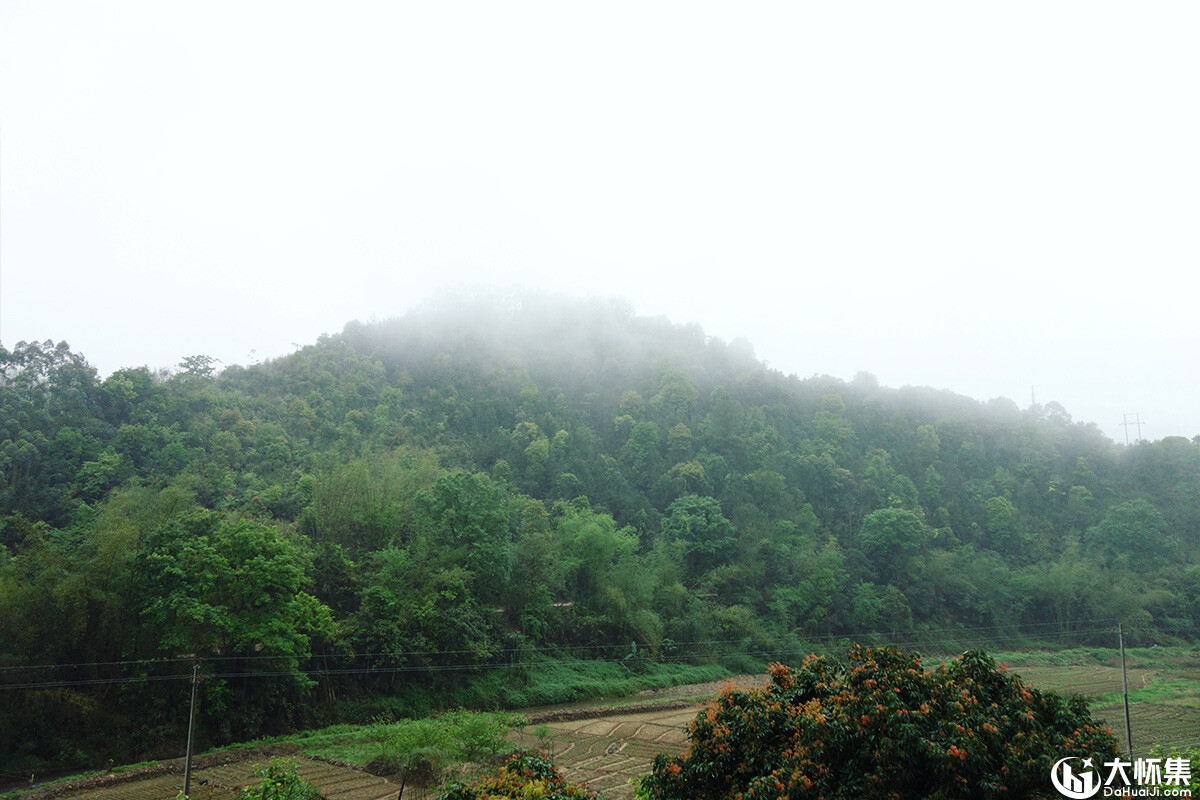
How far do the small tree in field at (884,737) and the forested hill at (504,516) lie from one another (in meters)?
19.6

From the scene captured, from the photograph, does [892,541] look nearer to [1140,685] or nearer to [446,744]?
[1140,685]

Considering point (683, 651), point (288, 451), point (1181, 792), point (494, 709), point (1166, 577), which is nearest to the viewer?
point (1181, 792)

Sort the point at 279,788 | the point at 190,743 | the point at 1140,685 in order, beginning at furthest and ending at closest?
the point at 1140,685, the point at 190,743, the point at 279,788

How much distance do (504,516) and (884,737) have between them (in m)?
28.6

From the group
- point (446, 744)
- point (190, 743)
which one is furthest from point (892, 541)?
point (190, 743)

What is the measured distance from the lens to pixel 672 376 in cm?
7650

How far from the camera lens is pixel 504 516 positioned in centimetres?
3475

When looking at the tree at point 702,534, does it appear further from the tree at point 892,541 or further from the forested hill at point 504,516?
the tree at point 892,541

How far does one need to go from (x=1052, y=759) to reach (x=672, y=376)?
6984 centimetres

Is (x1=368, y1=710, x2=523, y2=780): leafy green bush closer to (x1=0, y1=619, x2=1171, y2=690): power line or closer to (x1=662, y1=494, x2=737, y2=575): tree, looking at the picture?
(x1=0, y1=619, x2=1171, y2=690): power line

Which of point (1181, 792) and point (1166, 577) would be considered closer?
point (1181, 792)

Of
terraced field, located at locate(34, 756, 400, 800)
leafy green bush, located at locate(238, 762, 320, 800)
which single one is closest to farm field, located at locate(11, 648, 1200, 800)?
terraced field, located at locate(34, 756, 400, 800)

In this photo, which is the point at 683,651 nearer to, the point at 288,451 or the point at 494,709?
the point at 494,709

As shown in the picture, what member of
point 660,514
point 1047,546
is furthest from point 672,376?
point 1047,546
